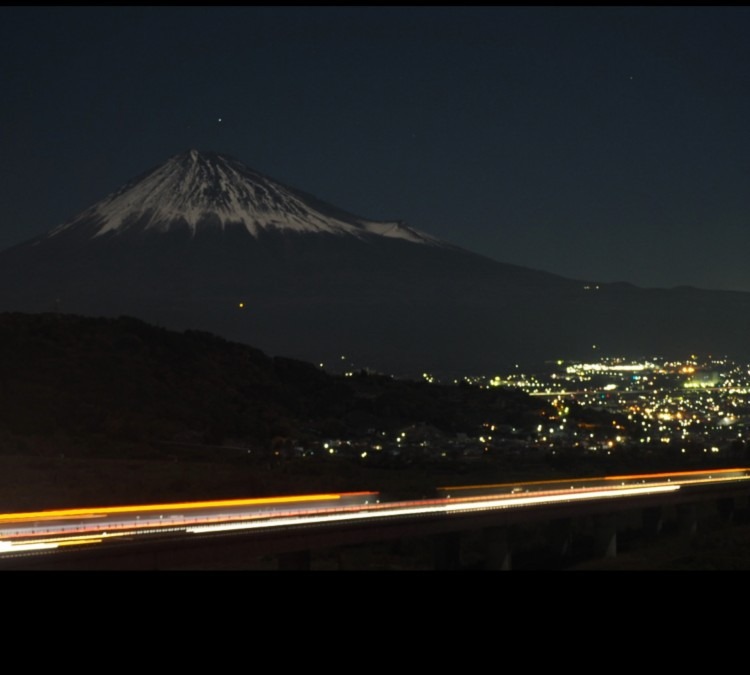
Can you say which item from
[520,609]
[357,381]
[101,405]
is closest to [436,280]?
[357,381]

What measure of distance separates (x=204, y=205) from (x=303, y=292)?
2149cm

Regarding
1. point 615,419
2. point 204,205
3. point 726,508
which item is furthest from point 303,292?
point 726,508

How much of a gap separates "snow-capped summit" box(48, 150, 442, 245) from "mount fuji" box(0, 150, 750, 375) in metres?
0.22

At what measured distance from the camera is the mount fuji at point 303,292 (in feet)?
401

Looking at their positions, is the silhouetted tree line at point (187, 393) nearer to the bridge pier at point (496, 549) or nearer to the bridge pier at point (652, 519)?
the bridge pier at point (652, 519)

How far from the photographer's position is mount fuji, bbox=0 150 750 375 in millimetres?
122188

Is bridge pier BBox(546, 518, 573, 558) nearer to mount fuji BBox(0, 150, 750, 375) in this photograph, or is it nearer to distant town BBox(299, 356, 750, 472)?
distant town BBox(299, 356, 750, 472)

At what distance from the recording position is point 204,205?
491ft

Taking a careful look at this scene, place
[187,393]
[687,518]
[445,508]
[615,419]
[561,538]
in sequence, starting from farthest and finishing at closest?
[615,419] < [187,393] < [687,518] < [561,538] < [445,508]

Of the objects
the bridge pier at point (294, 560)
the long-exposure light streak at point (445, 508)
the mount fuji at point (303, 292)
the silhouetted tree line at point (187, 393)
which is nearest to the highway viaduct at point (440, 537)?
the bridge pier at point (294, 560)

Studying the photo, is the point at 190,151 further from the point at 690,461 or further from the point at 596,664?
the point at 596,664

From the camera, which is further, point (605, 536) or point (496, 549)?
point (605, 536)

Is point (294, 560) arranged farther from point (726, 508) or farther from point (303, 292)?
point (303, 292)

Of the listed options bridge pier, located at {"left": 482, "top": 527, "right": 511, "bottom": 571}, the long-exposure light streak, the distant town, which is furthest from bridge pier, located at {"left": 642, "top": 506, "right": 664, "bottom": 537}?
the distant town
